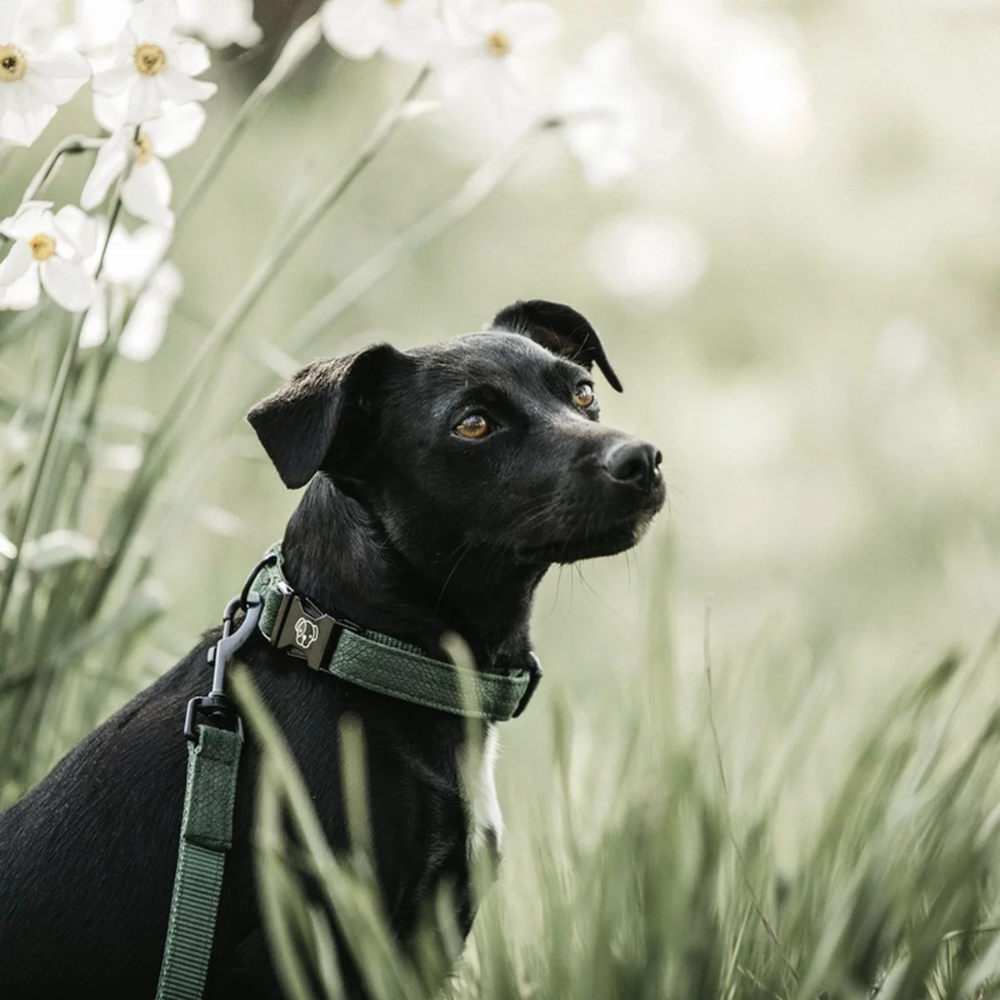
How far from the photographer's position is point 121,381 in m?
7.03

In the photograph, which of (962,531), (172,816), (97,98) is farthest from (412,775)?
(962,531)

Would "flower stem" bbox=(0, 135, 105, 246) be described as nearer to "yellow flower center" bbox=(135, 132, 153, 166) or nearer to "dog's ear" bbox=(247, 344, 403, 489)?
"yellow flower center" bbox=(135, 132, 153, 166)

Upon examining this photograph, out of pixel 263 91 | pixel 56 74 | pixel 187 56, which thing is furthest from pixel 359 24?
pixel 56 74

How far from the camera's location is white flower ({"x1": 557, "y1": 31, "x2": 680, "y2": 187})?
3.35 m

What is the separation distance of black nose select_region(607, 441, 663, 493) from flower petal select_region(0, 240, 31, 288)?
44.5 inches

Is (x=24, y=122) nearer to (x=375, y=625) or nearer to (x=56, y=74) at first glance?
(x=56, y=74)

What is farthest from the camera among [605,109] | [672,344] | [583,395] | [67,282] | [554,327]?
[672,344]

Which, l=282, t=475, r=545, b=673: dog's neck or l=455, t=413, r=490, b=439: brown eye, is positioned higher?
l=455, t=413, r=490, b=439: brown eye

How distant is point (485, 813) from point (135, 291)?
1.40 m

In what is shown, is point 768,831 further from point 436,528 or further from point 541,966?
point 436,528

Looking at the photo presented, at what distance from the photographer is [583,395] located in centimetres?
316

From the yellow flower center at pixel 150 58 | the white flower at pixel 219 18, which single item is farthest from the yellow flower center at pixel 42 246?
the white flower at pixel 219 18

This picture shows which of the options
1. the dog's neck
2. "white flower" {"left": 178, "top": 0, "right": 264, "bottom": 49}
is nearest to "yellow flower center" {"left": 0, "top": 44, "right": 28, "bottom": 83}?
"white flower" {"left": 178, "top": 0, "right": 264, "bottom": 49}

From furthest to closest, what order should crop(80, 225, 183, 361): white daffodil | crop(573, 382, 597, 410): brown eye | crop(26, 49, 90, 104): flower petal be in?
1. crop(80, 225, 183, 361): white daffodil
2. crop(573, 382, 597, 410): brown eye
3. crop(26, 49, 90, 104): flower petal
